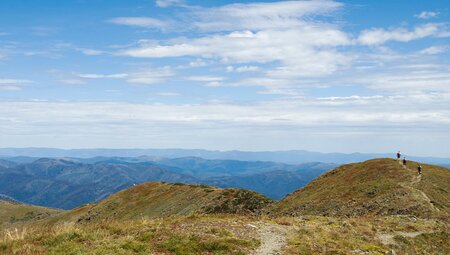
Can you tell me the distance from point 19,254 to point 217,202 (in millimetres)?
60221

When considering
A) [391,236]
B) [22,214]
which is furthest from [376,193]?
[22,214]

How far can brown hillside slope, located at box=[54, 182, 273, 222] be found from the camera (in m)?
77.2

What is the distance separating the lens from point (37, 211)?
7377 inches

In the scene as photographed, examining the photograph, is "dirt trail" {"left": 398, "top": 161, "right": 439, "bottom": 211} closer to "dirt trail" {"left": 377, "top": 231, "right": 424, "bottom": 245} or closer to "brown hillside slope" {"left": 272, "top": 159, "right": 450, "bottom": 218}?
"brown hillside slope" {"left": 272, "top": 159, "right": 450, "bottom": 218}

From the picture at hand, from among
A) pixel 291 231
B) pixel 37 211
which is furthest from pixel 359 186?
pixel 37 211

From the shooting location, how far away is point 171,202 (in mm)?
90875

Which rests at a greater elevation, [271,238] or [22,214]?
[271,238]

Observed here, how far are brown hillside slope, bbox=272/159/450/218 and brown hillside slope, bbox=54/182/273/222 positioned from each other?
7.31 metres

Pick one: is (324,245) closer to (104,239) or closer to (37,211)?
(104,239)

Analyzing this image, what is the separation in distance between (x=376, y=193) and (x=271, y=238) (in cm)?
3971

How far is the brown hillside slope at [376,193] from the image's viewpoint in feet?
173

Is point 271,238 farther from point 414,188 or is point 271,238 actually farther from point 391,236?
point 414,188

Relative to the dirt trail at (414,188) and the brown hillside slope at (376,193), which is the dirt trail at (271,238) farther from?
the dirt trail at (414,188)

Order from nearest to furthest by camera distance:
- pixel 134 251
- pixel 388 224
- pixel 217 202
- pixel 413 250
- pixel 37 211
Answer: pixel 134 251
pixel 413 250
pixel 388 224
pixel 217 202
pixel 37 211
